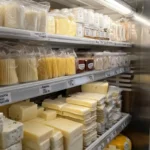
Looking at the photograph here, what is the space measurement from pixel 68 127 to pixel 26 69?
472 millimetres

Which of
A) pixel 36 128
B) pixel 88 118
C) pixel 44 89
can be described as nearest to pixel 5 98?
pixel 44 89

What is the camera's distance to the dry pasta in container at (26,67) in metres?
1.02

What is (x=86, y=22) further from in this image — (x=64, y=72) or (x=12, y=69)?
(x=12, y=69)

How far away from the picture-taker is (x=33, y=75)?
106 centimetres

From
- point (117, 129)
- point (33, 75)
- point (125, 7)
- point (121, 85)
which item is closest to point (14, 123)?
point (33, 75)

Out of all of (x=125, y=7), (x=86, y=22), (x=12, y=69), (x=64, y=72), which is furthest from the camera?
(x=125, y=7)

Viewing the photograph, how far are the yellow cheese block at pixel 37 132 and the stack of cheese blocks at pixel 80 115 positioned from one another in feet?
0.92

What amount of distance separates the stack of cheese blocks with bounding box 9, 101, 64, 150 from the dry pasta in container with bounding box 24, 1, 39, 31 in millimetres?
491

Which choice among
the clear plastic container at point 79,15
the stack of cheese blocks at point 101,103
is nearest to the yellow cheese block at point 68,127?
the stack of cheese blocks at point 101,103

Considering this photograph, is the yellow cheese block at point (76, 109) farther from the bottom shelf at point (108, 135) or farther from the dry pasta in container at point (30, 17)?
the dry pasta in container at point (30, 17)

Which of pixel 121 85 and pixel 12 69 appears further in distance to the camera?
pixel 121 85

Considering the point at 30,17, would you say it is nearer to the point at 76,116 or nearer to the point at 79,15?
the point at 79,15

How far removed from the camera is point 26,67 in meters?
1.04

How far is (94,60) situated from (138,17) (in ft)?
3.43
